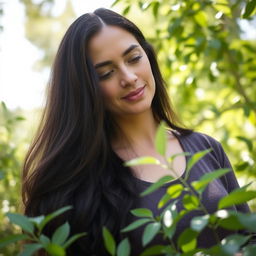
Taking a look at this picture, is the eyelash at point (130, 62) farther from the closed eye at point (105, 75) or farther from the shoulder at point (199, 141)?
the shoulder at point (199, 141)

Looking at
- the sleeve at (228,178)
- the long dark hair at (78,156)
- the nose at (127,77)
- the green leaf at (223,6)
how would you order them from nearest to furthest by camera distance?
the long dark hair at (78,156) → the nose at (127,77) → the sleeve at (228,178) → the green leaf at (223,6)

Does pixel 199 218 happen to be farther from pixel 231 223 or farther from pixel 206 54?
pixel 206 54

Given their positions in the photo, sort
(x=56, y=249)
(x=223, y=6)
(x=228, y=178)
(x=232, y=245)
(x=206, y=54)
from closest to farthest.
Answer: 1. (x=232, y=245)
2. (x=56, y=249)
3. (x=228, y=178)
4. (x=223, y=6)
5. (x=206, y=54)

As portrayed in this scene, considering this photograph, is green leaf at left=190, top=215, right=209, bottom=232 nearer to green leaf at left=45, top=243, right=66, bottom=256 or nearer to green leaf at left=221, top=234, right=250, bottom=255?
green leaf at left=221, top=234, right=250, bottom=255

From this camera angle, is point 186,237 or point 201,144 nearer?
point 186,237

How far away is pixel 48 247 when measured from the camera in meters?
0.81

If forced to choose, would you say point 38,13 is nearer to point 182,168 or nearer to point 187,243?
point 182,168

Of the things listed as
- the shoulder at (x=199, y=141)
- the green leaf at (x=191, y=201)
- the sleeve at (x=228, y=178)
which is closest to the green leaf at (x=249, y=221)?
the green leaf at (x=191, y=201)

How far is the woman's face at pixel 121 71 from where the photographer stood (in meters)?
1.86


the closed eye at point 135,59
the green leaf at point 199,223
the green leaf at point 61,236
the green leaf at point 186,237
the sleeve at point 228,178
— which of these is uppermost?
the closed eye at point 135,59

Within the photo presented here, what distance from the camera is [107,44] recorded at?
190 centimetres

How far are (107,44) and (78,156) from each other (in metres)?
0.46

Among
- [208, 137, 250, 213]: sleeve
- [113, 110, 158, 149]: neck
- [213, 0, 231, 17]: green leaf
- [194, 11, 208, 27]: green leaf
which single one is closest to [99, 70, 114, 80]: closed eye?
[113, 110, 158, 149]: neck

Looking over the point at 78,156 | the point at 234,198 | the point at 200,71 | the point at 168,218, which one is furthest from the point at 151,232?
the point at 200,71
